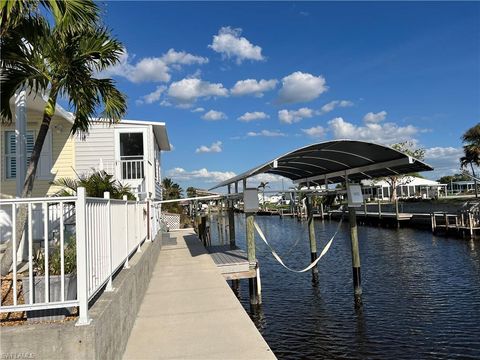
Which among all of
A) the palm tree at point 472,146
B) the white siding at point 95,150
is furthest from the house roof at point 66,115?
the palm tree at point 472,146

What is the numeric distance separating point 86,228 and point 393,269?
1592 cm

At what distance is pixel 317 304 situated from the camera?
12.1 metres

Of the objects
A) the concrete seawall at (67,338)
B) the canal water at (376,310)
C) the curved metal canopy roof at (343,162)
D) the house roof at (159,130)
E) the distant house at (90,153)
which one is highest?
the house roof at (159,130)

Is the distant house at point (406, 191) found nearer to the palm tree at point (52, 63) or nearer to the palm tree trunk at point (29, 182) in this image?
the palm tree at point (52, 63)

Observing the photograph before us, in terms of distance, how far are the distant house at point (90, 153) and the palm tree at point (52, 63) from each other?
6.78 m

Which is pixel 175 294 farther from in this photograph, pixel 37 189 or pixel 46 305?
pixel 37 189

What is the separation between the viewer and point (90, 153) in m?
17.7

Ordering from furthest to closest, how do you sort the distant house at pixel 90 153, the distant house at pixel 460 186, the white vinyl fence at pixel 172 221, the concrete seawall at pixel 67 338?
the distant house at pixel 460 186 → the white vinyl fence at pixel 172 221 → the distant house at pixel 90 153 → the concrete seawall at pixel 67 338

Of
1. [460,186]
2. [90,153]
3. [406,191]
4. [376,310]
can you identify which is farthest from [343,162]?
[460,186]

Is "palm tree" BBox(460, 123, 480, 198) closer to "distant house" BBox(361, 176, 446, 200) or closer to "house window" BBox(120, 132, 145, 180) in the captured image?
"distant house" BBox(361, 176, 446, 200)

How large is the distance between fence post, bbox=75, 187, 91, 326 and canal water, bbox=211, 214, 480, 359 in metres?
5.69

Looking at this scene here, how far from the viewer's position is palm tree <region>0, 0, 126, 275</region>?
6777mm

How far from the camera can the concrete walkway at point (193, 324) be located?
17.6 ft

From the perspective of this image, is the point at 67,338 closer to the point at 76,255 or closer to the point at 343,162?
the point at 76,255
